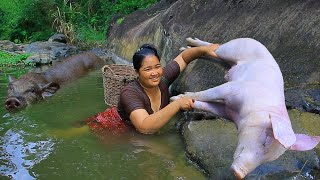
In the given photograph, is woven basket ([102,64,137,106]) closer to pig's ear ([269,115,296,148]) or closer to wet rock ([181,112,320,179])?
wet rock ([181,112,320,179])

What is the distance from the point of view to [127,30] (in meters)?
12.1

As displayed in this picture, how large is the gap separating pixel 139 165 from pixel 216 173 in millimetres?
881

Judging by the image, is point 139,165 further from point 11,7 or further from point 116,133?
point 11,7

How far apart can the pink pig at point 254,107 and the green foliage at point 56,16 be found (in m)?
13.8

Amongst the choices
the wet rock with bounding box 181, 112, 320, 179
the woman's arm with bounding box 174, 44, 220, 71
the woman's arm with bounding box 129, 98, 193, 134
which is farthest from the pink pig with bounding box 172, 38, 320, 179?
the woman's arm with bounding box 174, 44, 220, 71

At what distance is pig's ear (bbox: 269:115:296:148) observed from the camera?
8.48 ft

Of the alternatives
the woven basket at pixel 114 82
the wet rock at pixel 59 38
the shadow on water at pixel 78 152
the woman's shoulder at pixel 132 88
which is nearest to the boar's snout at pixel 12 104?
the shadow on water at pixel 78 152

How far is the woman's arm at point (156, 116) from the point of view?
420cm

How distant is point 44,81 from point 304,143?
23.7 feet

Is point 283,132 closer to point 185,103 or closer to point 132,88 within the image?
point 185,103

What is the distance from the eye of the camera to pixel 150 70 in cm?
485

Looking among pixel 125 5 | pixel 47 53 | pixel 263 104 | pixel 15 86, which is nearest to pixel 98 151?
pixel 263 104

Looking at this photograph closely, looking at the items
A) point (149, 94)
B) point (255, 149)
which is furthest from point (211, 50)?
point (255, 149)

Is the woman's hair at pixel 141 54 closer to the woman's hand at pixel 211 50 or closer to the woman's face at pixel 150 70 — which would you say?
the woman's face at pixel 150 70
